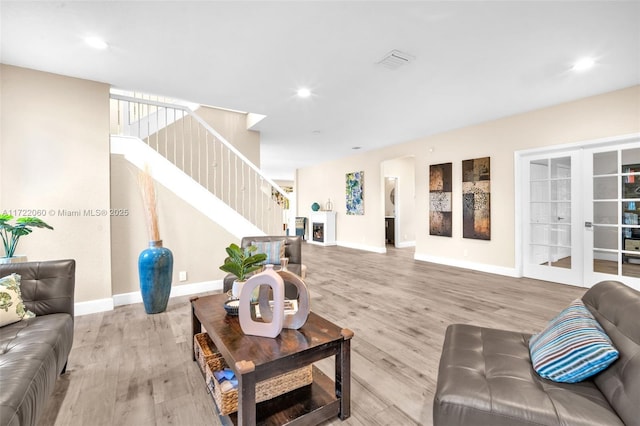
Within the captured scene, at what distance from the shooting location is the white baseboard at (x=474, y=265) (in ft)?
16.0

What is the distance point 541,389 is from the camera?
3.96 ft

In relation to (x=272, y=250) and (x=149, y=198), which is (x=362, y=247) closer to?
(x=272, y=250)

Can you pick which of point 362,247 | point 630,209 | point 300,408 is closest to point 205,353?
point 300,408

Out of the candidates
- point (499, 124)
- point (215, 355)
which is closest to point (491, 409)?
point (215, 355)

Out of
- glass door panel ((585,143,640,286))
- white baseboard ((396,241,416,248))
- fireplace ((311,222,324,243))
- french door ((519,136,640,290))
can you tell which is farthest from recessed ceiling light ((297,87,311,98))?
white baseboard ((396,241,416,248))

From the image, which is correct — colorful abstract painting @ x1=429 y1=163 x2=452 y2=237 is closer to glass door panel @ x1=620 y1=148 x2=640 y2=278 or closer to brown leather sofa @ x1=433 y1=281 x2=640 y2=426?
glass door panel @ x1=620 y1=148 x2=640 y2=278

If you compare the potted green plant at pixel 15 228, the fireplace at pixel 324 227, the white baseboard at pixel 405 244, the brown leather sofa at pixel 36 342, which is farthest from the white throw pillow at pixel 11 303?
the white baseboard at pixel 405 244

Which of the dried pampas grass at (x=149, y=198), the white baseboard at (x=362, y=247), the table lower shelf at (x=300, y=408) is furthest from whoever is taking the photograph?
the white baseboard at (x=362, y=247)

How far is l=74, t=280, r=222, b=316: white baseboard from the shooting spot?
3.29 m

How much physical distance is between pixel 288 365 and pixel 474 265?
16.4ft

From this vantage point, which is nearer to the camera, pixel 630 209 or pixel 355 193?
pixel 630 209

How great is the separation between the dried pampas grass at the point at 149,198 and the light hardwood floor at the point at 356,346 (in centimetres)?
96

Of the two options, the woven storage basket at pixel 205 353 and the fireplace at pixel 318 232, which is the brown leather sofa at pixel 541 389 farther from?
A: the fireplace at pixel 318 232

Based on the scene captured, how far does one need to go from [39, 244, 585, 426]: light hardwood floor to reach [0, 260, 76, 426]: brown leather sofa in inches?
15.4
